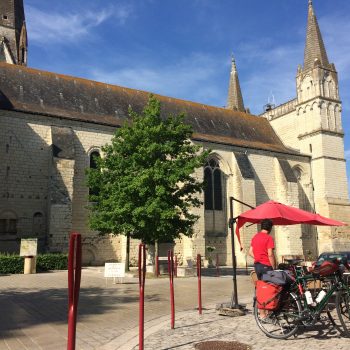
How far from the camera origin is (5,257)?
53.8ft

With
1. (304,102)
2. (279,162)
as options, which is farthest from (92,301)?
(304,102)

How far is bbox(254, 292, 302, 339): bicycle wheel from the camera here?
543cm

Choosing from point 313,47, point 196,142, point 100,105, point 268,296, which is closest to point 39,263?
point 100,105

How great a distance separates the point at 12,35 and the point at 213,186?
72.0 feet

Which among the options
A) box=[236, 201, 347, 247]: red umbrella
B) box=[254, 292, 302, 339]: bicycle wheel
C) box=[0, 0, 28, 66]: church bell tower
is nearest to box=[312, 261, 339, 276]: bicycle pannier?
box=[254, 292, 302, 339]: bicycle wheel

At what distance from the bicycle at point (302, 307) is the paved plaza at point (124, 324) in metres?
0.19

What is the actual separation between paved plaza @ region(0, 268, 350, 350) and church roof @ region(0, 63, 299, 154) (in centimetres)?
1413

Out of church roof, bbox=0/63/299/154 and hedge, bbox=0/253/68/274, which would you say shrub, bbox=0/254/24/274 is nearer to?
hedge, bbox=0/253/68/274

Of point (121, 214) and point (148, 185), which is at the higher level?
point (148, 185)

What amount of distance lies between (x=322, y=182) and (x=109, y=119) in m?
17.5

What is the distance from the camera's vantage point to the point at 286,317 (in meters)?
5.50

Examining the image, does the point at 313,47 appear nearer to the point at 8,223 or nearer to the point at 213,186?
the point at 213,186

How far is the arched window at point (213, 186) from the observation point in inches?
1065

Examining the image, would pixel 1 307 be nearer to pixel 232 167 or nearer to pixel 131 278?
pixel 131 278
